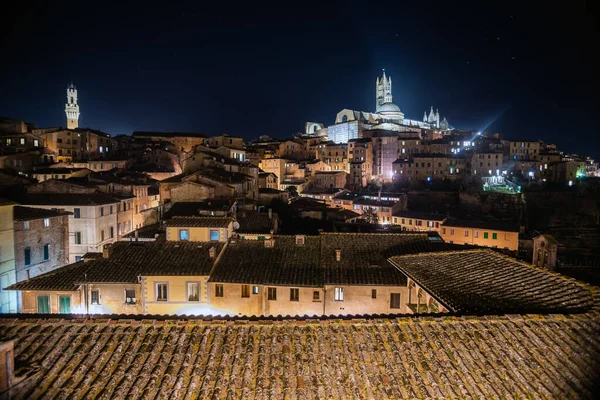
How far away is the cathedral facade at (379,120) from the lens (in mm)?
110438

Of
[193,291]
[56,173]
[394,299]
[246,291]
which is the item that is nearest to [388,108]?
[56,173]

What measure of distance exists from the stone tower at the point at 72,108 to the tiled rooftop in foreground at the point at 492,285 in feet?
397

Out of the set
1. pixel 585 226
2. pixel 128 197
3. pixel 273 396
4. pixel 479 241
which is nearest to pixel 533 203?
pixel 585 226

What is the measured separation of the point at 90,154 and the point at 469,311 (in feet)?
251

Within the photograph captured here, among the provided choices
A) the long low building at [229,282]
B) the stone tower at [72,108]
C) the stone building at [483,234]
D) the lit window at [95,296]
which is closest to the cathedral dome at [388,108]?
the stone building at [483,234]

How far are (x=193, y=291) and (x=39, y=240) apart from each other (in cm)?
1755

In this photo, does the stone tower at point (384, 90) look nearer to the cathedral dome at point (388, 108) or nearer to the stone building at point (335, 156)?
the cathedral dome at point (388, 108)

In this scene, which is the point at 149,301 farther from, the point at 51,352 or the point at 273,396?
the point at 273,396

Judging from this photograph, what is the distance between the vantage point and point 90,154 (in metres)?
71.3

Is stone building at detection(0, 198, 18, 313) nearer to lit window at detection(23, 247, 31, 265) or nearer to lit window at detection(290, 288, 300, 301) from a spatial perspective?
lit window at detection(23, 247, 31, 265)

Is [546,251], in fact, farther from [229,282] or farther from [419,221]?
[419,221]

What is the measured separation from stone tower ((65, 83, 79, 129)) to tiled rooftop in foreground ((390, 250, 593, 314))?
397ft

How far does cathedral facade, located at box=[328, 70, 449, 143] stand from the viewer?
110 meters

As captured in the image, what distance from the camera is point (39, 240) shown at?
96.3 feet
